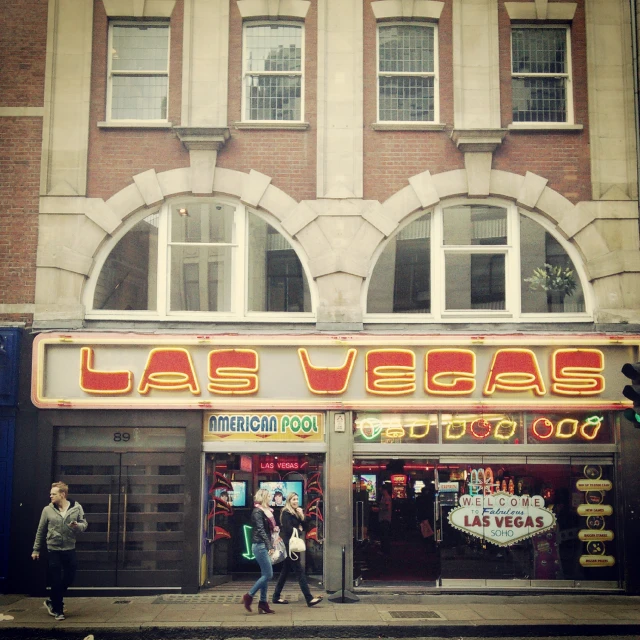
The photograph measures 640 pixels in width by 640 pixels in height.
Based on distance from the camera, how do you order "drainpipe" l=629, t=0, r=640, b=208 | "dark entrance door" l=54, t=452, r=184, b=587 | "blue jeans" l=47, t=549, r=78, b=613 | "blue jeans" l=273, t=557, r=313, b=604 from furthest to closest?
"drainpipe" l=629, t=0, r=640, b=208
"dark entrance door" l=54, t=452, r=184, b=587
"blue jeans" l=273, t=557, r=313, b=604
"blue jeans" l=47, t=549, r=78, b=613

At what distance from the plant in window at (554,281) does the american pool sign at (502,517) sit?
3752 mm

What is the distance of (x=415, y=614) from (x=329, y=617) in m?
1.35

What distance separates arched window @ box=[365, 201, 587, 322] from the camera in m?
13.2

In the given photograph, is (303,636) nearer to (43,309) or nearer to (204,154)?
(43,309)

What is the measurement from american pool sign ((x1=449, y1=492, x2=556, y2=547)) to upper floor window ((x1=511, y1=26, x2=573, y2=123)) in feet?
22.9

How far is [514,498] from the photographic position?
1283 centimetres

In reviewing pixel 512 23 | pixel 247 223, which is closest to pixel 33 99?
pixel 247 223

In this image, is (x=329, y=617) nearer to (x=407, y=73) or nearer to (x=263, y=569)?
(x=263, y=569)

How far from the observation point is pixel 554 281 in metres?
13.4

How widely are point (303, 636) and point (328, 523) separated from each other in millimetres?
2550

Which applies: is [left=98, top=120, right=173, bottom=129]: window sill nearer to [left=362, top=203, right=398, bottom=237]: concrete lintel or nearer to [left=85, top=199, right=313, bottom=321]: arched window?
[left=85, top=199, right=313, bottom=321]: arched window

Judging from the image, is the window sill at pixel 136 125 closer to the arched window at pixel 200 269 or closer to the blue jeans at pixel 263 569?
the arched window at pixel 200 269

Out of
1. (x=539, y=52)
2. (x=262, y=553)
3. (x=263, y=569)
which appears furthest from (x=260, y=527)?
(x=539, y=52)

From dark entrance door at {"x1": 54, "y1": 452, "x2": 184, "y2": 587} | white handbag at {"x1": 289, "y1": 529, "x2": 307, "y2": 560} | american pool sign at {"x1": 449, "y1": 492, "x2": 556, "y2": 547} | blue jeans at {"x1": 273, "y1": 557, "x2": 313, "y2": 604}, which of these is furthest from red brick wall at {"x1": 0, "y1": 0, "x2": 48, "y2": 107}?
american pool sign at {"x1": 449, "y1": 492, "x2": 556, "y2": 547}
